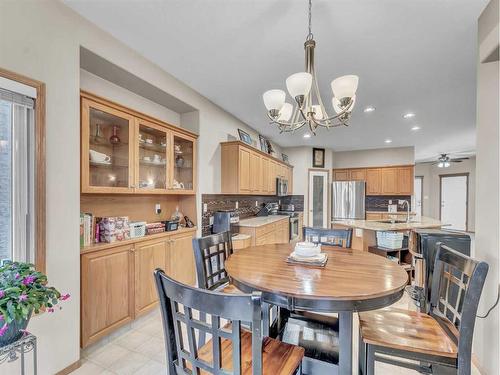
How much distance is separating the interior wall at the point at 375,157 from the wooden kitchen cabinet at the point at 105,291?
21.6 feet

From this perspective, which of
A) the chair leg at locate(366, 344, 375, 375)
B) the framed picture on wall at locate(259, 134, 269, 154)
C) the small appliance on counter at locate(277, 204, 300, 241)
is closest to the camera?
the chair leg at locate(366, 344, 375, 375)

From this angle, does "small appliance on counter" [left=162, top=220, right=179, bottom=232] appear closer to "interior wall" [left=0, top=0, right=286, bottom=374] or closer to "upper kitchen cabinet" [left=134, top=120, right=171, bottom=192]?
"upper kitchen cabinet" [left=134, top=120, right=171, bottom=192]

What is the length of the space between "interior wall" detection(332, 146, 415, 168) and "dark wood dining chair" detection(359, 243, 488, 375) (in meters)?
6.02

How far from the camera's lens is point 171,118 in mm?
3355

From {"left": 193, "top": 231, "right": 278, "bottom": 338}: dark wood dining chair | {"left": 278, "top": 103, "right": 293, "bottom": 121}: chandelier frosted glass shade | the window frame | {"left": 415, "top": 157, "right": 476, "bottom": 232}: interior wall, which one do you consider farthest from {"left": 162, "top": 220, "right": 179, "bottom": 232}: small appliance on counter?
{"left": 415, "top": 157, "right": 476, "bottom": 232}: interior wall

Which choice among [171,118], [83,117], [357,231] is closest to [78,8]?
[83,117]

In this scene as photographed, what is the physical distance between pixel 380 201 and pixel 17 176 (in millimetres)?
7498

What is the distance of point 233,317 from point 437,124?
5.44 meters

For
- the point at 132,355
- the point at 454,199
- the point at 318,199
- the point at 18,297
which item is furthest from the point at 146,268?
the point at 454,199

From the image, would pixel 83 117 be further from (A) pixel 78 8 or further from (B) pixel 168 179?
(B) pixel 168 179

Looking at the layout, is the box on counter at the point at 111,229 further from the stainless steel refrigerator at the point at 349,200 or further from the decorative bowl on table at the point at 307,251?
the stainless steel refrigerator at the point at 349,200

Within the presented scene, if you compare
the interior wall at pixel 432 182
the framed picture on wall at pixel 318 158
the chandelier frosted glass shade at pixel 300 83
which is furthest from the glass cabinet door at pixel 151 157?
the interior wall at pixel 432 182

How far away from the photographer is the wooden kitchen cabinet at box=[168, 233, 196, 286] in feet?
9.38

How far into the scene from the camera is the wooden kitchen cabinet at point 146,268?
7.85 ft
